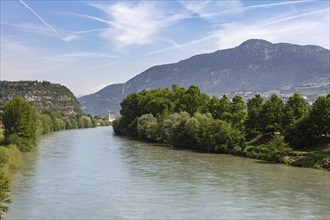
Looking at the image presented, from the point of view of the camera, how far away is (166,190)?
3822cm

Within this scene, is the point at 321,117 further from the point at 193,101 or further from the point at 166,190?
the point at 193,101

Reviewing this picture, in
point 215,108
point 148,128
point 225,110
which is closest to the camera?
point 225,110

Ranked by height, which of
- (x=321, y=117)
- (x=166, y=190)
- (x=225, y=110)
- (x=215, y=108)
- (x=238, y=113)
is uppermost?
(x=215, y=108)

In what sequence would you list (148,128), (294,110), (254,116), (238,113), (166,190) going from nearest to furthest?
(166,190), (294,110), (254,116), (238,113), (148,128)

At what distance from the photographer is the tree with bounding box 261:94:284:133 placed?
2532 inches

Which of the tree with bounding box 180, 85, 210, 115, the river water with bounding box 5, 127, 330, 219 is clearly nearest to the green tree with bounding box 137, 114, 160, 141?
the tree with bounding box 180, 85, 210, 115

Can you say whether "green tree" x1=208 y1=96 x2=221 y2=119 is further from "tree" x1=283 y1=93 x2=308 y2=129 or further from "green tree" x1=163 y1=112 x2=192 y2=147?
"tree" x1=283 y1=93 x2=308 y2=129

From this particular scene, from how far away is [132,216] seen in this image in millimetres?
29375

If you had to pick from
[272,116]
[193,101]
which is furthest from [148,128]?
[272,116]

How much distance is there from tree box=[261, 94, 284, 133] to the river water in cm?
839

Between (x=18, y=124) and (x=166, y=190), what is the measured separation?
34237mm

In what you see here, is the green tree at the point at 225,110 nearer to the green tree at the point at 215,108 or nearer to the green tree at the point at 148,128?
the green tree at the point at 215,108

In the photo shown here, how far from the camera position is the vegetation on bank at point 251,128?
56219mm

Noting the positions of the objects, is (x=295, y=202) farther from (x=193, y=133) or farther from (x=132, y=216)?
(x=193, y=133)
